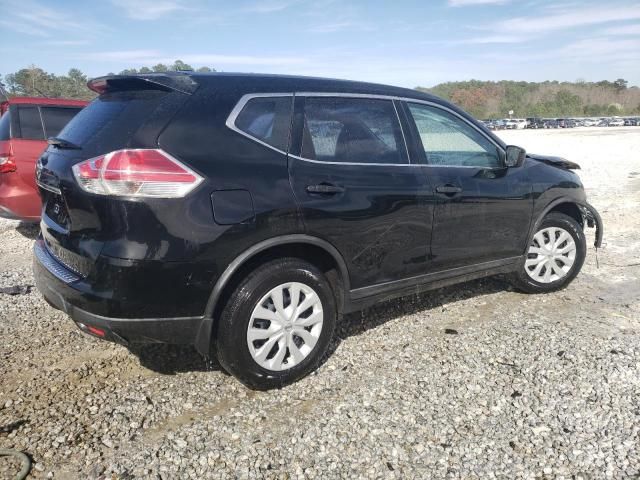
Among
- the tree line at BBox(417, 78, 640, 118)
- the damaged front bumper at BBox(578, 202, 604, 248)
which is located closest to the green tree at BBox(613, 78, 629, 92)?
the tree line at BBox(417, 78, 640, 118)

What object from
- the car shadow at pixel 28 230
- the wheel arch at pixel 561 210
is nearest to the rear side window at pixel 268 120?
the wheel arch at pixel 561 210

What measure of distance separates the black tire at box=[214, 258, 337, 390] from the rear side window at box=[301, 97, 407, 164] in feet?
2.33

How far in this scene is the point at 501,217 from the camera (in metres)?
4.15

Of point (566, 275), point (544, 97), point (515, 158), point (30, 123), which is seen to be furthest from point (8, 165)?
point (544, 97)

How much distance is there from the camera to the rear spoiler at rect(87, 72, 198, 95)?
2.87 meters

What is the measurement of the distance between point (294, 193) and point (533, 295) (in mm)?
2933

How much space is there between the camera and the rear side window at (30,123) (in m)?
6.56

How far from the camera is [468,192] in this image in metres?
3.88

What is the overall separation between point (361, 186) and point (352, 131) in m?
0.40

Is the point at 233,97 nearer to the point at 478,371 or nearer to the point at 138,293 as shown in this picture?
the point at 138,293

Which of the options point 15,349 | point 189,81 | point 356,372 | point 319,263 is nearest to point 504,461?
point 356,372

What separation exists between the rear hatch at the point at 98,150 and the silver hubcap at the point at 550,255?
3.32 meters

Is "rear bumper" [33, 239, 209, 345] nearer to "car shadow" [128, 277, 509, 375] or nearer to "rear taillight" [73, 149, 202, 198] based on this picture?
"rear taillight" [73, 149, 202, 198]

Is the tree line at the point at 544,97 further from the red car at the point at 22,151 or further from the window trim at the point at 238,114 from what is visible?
the window trim at the point at 238,114
